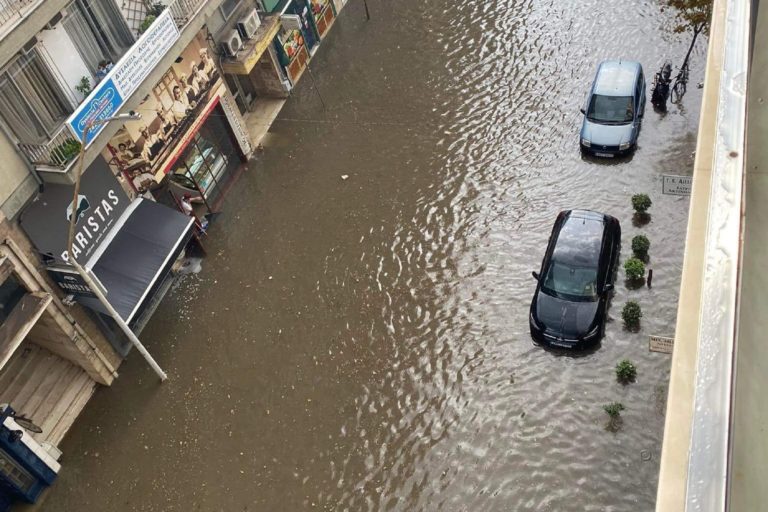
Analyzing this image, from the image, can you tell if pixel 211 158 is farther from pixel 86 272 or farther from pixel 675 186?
pixel 675 186

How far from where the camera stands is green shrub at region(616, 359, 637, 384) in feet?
50.1

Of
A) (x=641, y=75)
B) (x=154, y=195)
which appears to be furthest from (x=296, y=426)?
(x=641, y=75)

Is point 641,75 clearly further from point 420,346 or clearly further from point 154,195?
point 154,195

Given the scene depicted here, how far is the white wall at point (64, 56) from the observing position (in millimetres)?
15086

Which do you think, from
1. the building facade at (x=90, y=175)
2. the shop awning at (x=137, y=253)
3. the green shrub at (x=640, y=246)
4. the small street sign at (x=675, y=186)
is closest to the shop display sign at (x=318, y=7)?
the building facade at (x=90, y=175)

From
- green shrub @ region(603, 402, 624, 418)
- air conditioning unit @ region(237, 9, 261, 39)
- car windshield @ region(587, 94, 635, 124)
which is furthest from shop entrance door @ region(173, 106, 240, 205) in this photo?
green shrub @ region(603, 402, 624, 418)

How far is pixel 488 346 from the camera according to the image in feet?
55.0

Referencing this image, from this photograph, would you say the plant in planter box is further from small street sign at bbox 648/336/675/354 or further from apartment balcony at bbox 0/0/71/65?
apartment balcony at bbox 0/0/71/65

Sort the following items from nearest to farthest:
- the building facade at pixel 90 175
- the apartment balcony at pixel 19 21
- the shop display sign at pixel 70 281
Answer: the apartment balcony at pixel 19 21 → the building facade at pixel 90 175 → the shop display sign at pixel 70 281

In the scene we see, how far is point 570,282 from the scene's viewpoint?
54.1 feet

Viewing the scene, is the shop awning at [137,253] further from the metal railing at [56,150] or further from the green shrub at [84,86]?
the green shrub at [84,86]

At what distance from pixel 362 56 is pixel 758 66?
17849 millimetres

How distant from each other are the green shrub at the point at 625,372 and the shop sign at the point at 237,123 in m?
14.5

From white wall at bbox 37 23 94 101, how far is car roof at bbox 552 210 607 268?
41.8 feet
